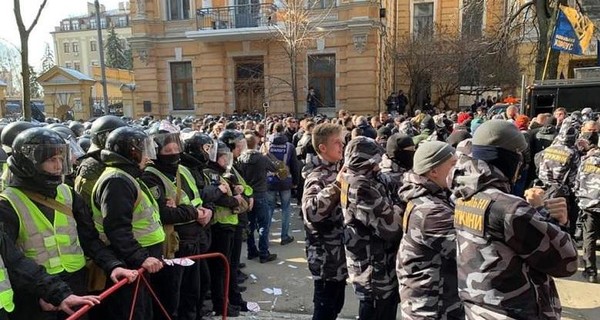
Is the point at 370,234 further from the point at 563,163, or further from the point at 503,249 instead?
the point at 563,163

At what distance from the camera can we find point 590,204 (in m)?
5.53

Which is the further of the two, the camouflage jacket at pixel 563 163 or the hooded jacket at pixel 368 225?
the camouflage jacket at pixel 563 163

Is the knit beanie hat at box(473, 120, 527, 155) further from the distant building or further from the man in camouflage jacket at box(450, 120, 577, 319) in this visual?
the distant building

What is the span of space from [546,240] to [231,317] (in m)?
3.45

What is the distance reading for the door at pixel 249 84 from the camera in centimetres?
2161

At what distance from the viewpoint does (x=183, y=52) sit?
73.2ft

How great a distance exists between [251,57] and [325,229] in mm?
18830

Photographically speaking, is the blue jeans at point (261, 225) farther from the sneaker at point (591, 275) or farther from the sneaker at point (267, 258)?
the sneaker at point (591, 275)

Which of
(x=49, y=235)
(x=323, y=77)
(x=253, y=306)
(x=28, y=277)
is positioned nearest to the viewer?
(x=28, y=277)

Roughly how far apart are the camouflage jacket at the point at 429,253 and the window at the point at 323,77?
17.9 m

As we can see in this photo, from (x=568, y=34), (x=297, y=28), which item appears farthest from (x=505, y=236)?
(x=297, y=28)

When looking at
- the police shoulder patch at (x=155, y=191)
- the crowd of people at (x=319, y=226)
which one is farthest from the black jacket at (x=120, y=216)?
the police shoulder patch at (x=155, y=191)

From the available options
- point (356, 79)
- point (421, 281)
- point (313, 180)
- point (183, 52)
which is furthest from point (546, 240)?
point (183, 52)

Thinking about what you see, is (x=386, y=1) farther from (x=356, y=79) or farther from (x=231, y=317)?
(x=231, y=317)
